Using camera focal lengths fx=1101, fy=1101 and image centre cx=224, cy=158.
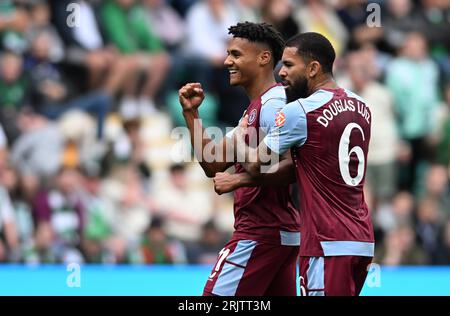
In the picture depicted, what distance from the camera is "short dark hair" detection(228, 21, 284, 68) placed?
6.96 metres

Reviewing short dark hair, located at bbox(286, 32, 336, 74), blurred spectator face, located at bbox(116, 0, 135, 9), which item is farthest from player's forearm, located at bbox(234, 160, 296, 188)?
blurred spectator face, located at bbox(116, 0, 135, 9)

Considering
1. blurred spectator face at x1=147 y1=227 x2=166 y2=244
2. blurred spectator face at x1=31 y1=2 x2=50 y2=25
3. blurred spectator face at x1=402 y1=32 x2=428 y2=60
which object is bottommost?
blurred spectator face at x1=147 y1=227 x2=166 y2=244

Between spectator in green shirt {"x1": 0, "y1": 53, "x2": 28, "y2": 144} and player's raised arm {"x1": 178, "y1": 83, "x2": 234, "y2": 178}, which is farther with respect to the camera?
spectator in green shirt {"x1": 0, "y1": 53, "x2": 28, "y2": 144}

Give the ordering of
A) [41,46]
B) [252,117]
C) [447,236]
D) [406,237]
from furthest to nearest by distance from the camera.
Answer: [447,236]
[406,237]
[41,46]
[252,117]

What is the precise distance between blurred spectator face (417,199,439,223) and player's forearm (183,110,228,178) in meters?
7.24

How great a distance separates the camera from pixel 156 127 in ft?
44.1

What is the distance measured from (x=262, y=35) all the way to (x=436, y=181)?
7.30 metres

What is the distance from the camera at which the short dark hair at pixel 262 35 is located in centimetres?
696

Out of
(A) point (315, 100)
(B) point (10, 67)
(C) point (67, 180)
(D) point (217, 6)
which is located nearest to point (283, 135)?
(A) point (315, 100)

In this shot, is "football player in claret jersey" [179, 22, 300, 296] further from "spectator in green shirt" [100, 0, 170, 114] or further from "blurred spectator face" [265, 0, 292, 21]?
"blurred spectator face" [265, 0, 292, 21]

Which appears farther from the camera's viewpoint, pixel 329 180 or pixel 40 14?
pixel 40 14

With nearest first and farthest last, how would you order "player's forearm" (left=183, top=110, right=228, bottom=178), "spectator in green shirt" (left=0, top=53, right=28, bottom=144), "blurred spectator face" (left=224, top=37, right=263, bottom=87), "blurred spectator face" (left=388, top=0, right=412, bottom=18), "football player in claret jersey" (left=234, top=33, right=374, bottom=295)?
"football player in claret jersey" (left=234, top=33, right=374, bottom=295) → "player's forearm" (left=183, top=110, right=228, bottom=178) → "blurred spectator face" (left=224, top=37, right=263, bottom=87) → "spectator in green shirt" (left=0, top=53, right=28, bottom=144) → "blurred spectator face" (left=388, top=0, right=412, bottom=18)

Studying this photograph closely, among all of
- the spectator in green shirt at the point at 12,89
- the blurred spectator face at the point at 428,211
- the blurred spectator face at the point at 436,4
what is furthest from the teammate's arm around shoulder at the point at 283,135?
the blurred spectator face at the point at 436,4

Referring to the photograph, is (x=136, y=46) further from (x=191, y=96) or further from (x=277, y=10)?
(x=191, y=96)
